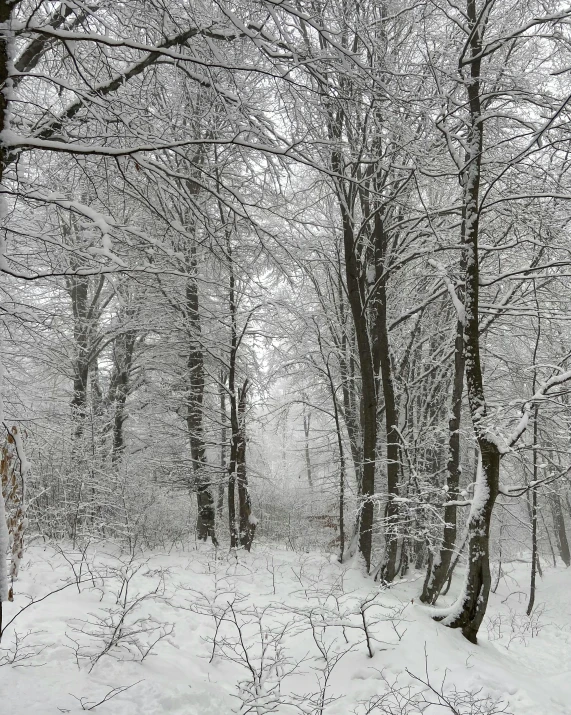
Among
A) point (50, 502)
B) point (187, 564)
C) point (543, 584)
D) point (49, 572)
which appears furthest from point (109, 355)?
point (543, 584)

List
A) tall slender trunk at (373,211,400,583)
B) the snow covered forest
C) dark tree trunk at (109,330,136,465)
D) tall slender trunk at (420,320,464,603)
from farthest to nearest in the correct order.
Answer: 1. dark tree trunk at (109,330,136,465)
2. tall slender trunk at (373,211,400,583)
3. tall slender trunk at (420,320,464,603)
4. the snow covered forest

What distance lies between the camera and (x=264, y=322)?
10094 millimetres

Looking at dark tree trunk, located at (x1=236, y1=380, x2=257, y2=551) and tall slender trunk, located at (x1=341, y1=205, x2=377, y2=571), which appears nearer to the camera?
tall slender trunk, located at (x1=341, y1=205, x2=377, y2=571)

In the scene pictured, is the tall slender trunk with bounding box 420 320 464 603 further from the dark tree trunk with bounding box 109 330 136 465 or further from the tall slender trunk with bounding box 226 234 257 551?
the dark tree trunk with bounding box 109 330 136 465

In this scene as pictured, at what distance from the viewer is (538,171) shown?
5715 mm

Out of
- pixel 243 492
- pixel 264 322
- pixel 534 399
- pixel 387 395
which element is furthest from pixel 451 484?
pixel 264 322

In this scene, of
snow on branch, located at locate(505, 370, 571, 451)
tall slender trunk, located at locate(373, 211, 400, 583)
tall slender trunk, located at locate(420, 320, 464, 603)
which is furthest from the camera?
tall slender trunk, located at locate(373, 211, 400, 583)

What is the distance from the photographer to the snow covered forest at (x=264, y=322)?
3.06 m

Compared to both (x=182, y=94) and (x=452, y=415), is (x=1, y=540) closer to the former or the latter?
(x=182, y=94)

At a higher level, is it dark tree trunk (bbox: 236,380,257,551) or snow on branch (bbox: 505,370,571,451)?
snow on branch (bbox: 505,370,571,451)

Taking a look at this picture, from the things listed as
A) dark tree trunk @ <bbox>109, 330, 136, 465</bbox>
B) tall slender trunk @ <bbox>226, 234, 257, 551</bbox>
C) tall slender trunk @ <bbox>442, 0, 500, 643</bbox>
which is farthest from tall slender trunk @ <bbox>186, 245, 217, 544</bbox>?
tall slender trunk @ <bbox>442, 0, 500, 643</bbox>

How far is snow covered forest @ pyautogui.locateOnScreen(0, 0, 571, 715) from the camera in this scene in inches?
120

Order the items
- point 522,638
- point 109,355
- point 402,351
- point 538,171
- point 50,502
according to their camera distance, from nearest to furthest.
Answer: point 538,171 → point 522,638 → point 50,502 → point 402,351 → point 109,355

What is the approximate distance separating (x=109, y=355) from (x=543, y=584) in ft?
58.4
